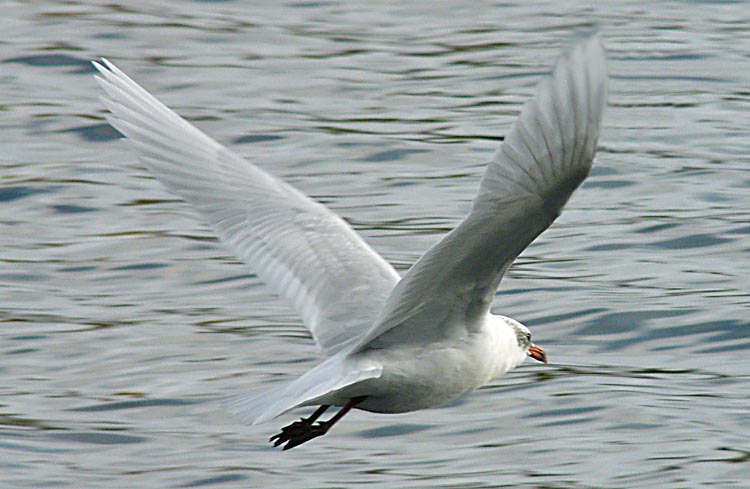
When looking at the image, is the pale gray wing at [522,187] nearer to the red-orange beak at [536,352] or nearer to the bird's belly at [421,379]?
the bird's belly at [421,379]

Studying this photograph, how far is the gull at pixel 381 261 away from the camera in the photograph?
516cm

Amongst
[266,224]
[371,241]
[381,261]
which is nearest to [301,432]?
[381,261]

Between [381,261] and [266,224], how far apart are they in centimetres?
52

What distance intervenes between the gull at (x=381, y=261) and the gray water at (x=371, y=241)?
1055 millimetres

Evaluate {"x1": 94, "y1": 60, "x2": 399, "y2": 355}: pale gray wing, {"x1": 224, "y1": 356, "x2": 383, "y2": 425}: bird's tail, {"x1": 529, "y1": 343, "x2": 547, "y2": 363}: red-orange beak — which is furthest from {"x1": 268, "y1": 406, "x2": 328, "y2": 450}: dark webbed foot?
{"x1": 529, "y1": 343, "x2": 547, "y2": 363}: red-orange beak

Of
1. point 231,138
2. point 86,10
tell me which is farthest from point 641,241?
point 86,10

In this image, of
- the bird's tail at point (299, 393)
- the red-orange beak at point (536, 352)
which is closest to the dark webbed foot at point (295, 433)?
the bird's tail at point (299, 393)

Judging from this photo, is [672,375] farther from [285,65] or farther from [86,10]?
[86,10]

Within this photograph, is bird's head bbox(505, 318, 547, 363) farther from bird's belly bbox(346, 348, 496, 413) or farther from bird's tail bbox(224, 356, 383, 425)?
bird's tail bbox(224, 356, 383, 425)

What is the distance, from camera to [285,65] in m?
14.7

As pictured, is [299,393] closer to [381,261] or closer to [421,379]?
[421,379]

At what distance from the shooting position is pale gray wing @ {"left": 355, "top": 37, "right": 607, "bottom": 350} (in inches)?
195

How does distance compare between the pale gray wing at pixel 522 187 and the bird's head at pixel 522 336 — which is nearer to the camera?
the pale gray wing at pixel 522 187

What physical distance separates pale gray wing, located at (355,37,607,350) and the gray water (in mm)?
1898
